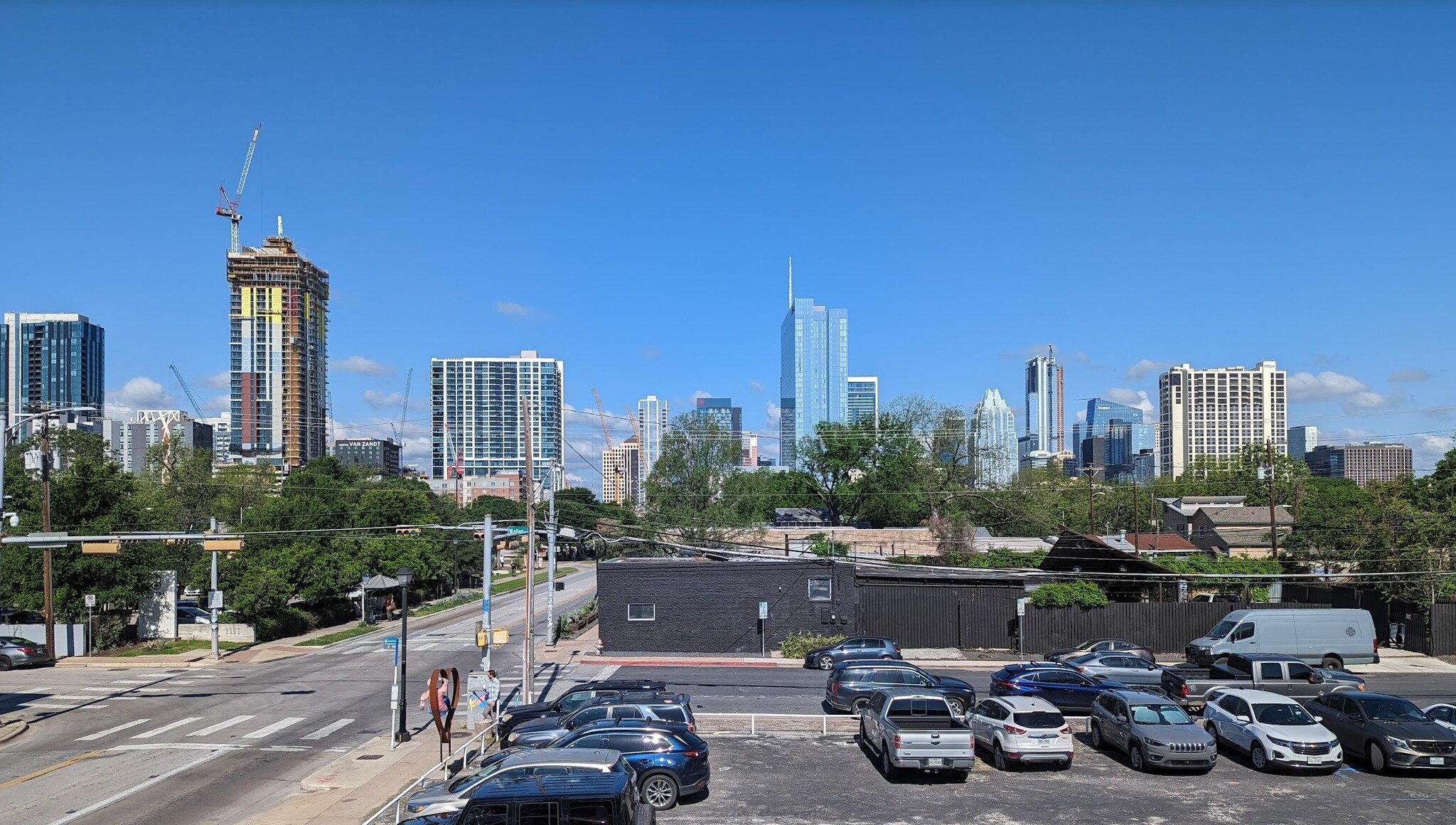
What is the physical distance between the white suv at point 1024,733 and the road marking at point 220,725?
20279 mm

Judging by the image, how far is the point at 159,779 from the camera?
2159cm

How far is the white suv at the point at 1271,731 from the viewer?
68.6 ft

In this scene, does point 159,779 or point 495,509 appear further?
point 495,509

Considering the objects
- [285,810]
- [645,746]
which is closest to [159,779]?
[285,810]

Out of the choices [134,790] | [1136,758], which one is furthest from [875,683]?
[134,790]

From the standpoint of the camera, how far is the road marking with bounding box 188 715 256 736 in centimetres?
2697

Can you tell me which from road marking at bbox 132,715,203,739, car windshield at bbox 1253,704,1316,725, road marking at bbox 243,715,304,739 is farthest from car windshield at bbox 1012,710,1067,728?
road marking at bbox 132,715,203,739

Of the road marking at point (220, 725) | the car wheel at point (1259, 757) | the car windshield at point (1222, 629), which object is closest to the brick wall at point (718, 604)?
the car windshield at point (1222, 629)

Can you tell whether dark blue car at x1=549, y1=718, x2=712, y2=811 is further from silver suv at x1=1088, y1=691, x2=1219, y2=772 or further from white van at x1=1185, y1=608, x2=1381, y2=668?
white van at x1=1185, y1=608, x2=1381, y2=668

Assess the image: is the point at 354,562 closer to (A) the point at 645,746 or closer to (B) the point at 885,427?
(A) the point at 645,746

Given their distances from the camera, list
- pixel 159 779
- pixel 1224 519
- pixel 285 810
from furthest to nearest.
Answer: pixel 1224 519, pixel 159 779, pixel 285 810

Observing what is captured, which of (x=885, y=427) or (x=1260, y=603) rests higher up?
(x=885, y=427)

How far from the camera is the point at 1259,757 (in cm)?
2138

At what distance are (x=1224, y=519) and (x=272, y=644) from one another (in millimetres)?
76134
